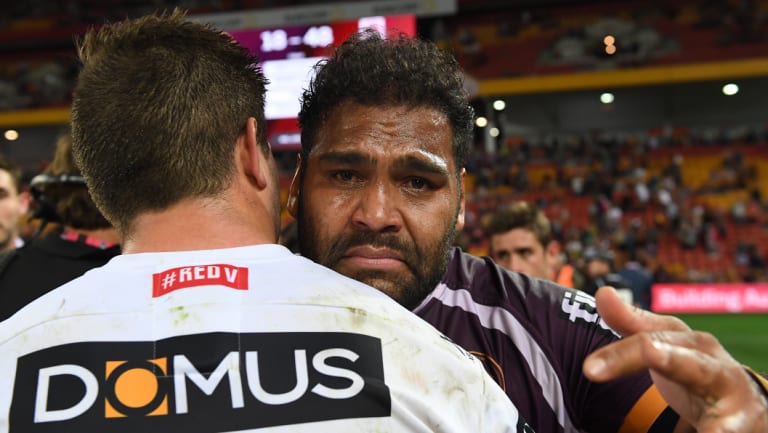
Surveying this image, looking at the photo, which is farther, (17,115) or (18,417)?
(17,115)

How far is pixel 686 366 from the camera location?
3.49 ft

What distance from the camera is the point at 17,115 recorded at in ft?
86.2

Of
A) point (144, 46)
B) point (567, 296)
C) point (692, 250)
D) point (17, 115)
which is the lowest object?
point (692, 250)

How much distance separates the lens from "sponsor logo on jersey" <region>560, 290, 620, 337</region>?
184cm

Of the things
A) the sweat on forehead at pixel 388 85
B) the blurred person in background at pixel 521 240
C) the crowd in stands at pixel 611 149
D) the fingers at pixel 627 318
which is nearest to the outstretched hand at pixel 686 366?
the fingers at pixel 627 318

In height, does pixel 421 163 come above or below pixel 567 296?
above

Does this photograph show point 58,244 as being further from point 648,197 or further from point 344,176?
point 648,197

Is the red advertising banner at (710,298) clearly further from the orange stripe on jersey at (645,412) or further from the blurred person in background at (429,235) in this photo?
the orange stripe on jersey at (645,412)

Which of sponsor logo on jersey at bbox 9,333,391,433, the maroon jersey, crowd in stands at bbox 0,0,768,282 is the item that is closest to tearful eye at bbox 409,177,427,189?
the maroon jersey

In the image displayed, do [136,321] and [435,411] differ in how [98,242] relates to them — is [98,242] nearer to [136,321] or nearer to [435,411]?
[136,321]

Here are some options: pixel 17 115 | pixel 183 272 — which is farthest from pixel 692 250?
pixel 17 115

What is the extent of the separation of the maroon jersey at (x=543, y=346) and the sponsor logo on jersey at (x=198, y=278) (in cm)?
84

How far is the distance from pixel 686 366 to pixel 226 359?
652mm

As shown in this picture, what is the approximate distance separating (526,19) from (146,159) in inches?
1072
